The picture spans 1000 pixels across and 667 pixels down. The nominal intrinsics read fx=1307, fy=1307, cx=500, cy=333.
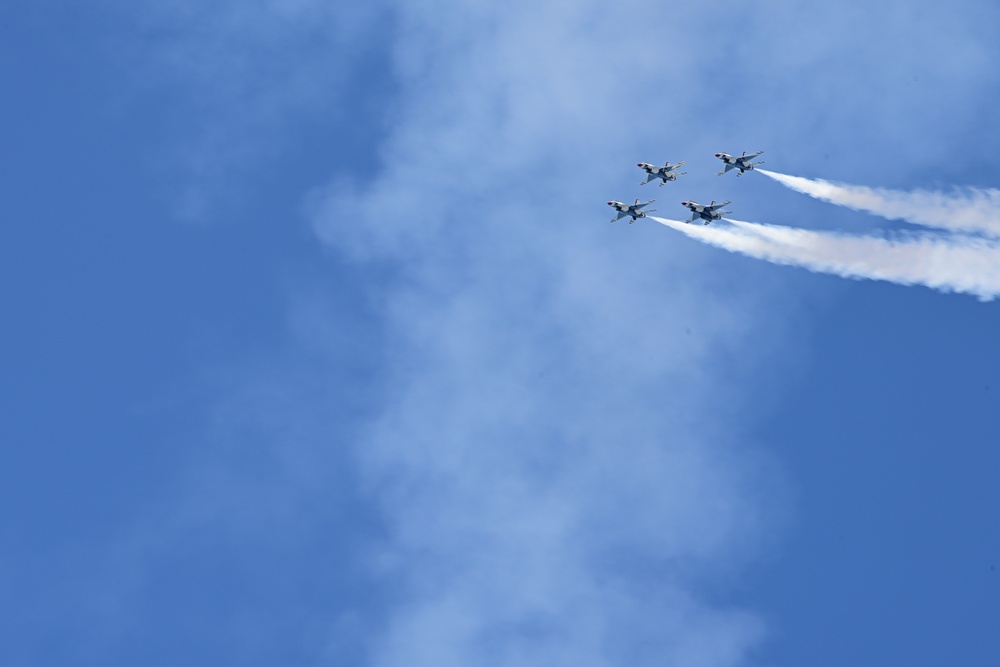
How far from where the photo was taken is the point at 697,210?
119m

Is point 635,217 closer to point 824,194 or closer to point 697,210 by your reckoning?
point 697,210

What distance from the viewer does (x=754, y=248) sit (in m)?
117

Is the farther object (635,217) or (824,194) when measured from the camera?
(635,217)

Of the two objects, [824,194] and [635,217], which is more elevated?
[635,217]

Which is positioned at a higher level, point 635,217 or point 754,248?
point 635,217

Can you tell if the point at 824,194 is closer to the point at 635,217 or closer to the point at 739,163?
the point at 739,163

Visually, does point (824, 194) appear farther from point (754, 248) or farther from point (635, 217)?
point (635, 217)

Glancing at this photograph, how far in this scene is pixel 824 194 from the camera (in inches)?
4469

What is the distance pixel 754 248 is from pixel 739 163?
7952 mm

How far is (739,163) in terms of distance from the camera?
11806cm

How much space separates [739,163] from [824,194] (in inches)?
340

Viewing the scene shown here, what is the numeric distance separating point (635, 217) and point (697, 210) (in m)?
6.35

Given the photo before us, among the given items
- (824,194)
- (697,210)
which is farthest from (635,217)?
(824,194)

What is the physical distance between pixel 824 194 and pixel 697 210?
11664mm
